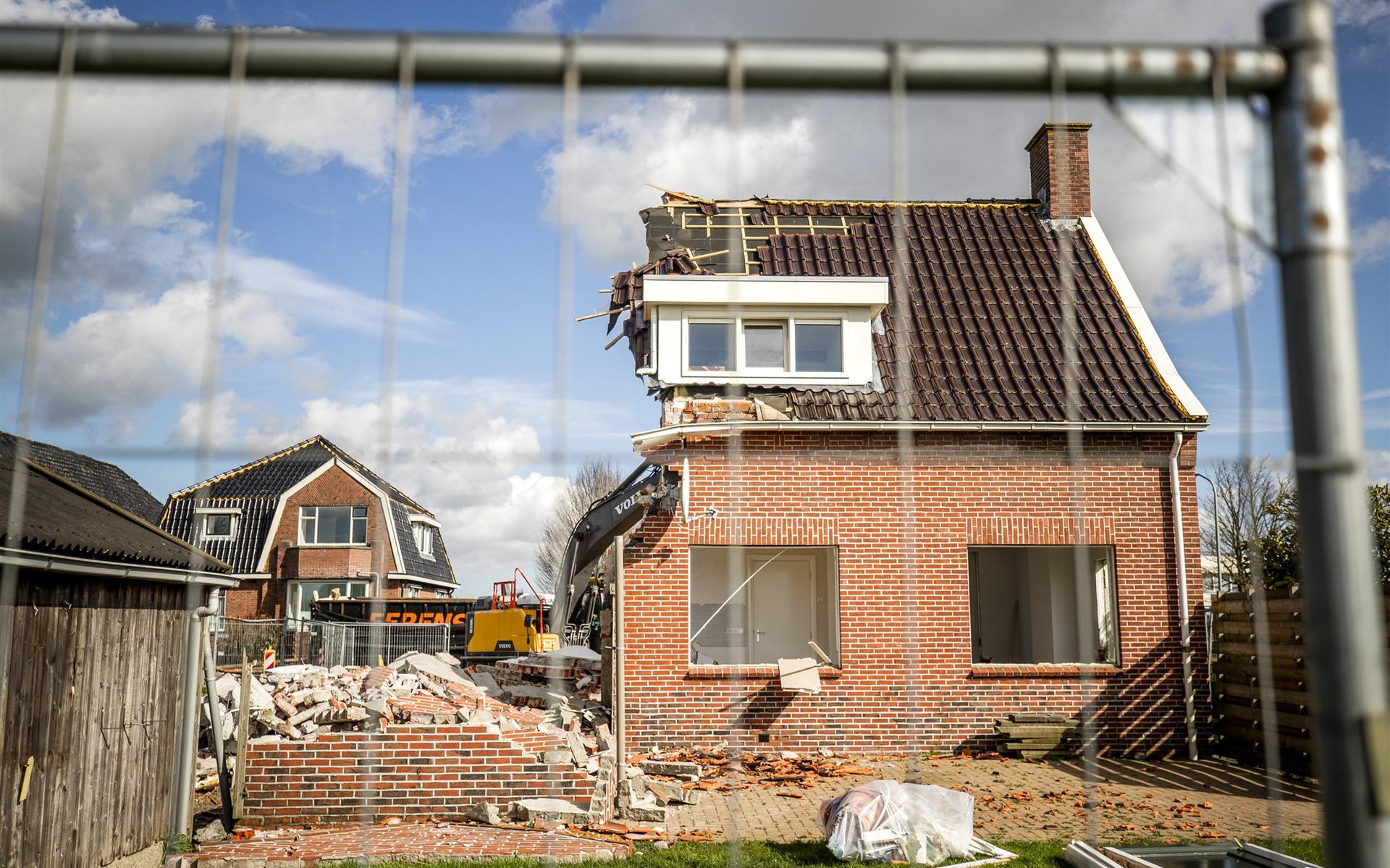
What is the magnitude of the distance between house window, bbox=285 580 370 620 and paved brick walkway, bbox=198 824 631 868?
84.5ft

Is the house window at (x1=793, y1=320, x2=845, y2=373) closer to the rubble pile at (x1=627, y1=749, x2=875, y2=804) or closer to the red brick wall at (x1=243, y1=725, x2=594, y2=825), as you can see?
the rubble pile at (x1=627, y1=749, x2=875, y2=804)

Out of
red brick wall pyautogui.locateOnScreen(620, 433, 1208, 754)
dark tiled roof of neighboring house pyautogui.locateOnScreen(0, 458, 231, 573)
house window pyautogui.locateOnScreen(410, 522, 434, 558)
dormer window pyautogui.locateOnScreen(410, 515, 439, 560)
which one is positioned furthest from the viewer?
house window pyautogui.locateOnScreen(410, 522, 434, 558)

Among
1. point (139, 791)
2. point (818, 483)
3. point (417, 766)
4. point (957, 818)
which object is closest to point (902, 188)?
point (957, 818)

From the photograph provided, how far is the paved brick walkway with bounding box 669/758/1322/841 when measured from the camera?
835 cm

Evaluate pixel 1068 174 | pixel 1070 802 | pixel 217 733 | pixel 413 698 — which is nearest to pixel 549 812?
pixel 217 733

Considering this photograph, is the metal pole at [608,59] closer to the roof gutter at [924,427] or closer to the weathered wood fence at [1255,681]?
the weathered wood fence at [1255,681]

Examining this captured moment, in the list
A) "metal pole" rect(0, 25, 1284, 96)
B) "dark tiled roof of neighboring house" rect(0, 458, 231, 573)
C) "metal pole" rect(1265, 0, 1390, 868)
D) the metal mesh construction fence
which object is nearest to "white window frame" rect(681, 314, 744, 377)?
"dark tiled roof of neighboring house" rect(0, 458, 231, 573)

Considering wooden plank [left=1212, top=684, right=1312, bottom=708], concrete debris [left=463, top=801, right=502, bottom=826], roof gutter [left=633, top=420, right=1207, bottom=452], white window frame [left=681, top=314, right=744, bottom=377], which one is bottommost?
concrete debris [left=463, top=801, right=502, bottom=826]

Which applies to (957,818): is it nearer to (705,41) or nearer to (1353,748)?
(1353,748)

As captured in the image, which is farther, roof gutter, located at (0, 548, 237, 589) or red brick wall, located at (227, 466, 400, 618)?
red brick wall, located at (227, 466, 400, 618)

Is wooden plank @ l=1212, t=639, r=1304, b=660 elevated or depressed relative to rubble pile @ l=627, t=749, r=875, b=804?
elevated

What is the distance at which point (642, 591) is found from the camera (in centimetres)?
1233

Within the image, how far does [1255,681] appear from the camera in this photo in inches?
448

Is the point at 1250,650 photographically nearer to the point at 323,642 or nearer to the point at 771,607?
the point at 771,607
